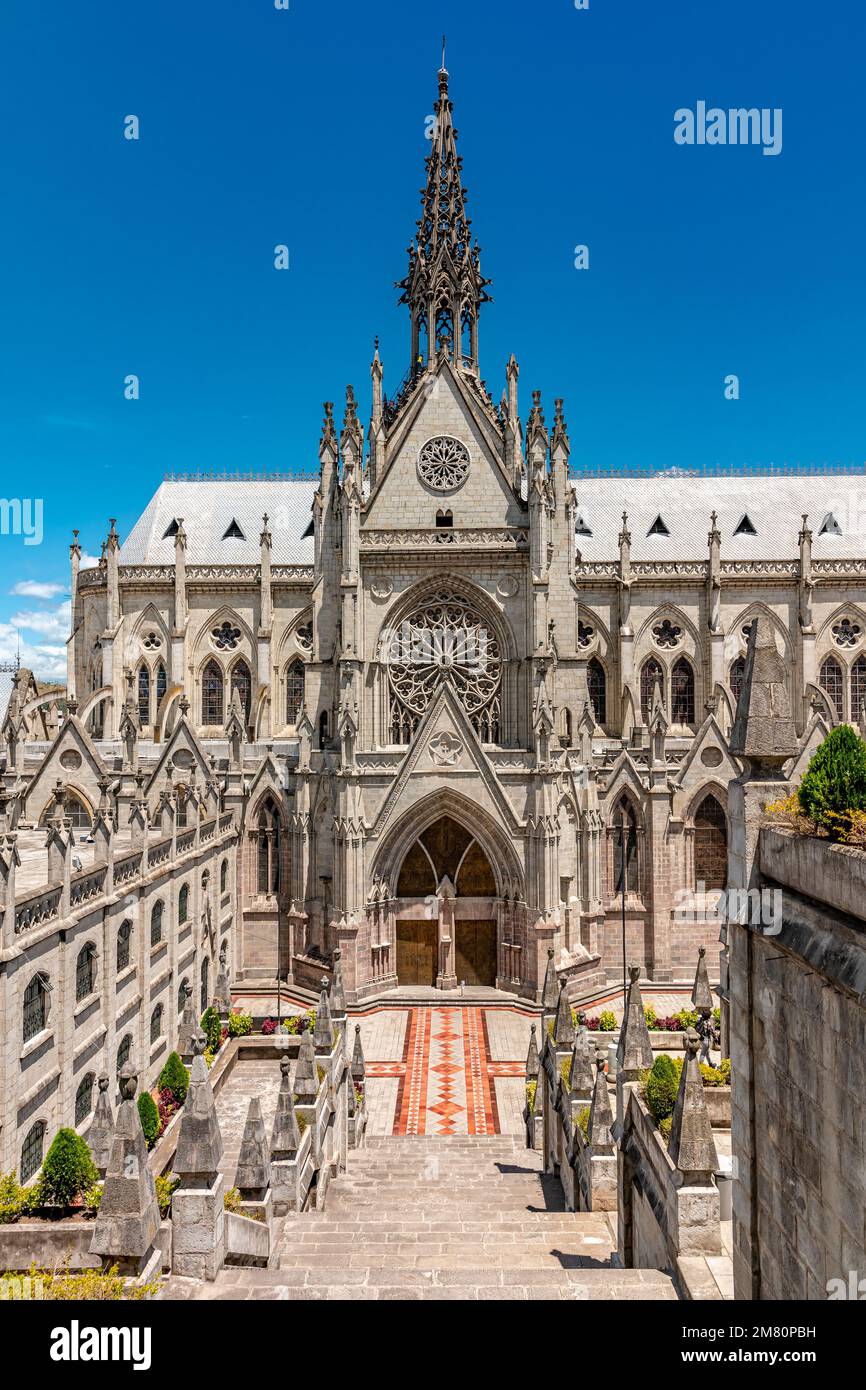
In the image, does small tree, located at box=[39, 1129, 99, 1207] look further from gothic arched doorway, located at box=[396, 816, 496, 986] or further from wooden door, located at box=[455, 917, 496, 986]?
wooden door, located at box=[455, 917, 496, 986]

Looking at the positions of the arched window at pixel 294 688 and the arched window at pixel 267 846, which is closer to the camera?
the arched window at pixel 267 846

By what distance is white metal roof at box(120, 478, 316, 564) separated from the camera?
50.4 m

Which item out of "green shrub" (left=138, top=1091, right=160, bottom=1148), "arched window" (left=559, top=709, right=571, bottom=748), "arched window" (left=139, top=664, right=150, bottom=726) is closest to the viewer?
"green shrub" (left=138, top=1091, right=160, bottom=1148)

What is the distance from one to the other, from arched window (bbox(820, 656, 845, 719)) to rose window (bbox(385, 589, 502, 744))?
20369 mm

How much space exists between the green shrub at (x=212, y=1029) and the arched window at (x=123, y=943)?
6386mm


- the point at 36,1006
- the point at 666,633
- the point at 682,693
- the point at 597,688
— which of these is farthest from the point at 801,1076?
the point at 666,633

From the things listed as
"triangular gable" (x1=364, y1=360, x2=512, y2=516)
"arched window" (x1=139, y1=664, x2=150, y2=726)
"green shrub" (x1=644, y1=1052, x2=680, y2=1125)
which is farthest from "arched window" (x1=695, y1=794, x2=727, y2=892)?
"arched window" (x1=139, y1=664, x2=150, y2=726)

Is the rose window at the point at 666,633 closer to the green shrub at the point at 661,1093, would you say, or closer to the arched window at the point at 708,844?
the arched window at the point at 708,844

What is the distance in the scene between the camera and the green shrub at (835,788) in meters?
8.27

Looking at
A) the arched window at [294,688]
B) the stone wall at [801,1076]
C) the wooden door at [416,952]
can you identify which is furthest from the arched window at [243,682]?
the stone wall at [801,1076]

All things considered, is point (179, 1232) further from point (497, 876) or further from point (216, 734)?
point (216, 734)

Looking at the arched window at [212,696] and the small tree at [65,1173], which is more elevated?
the arched window at [212,696]

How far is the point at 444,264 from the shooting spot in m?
42.7

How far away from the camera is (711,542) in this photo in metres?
46.2
